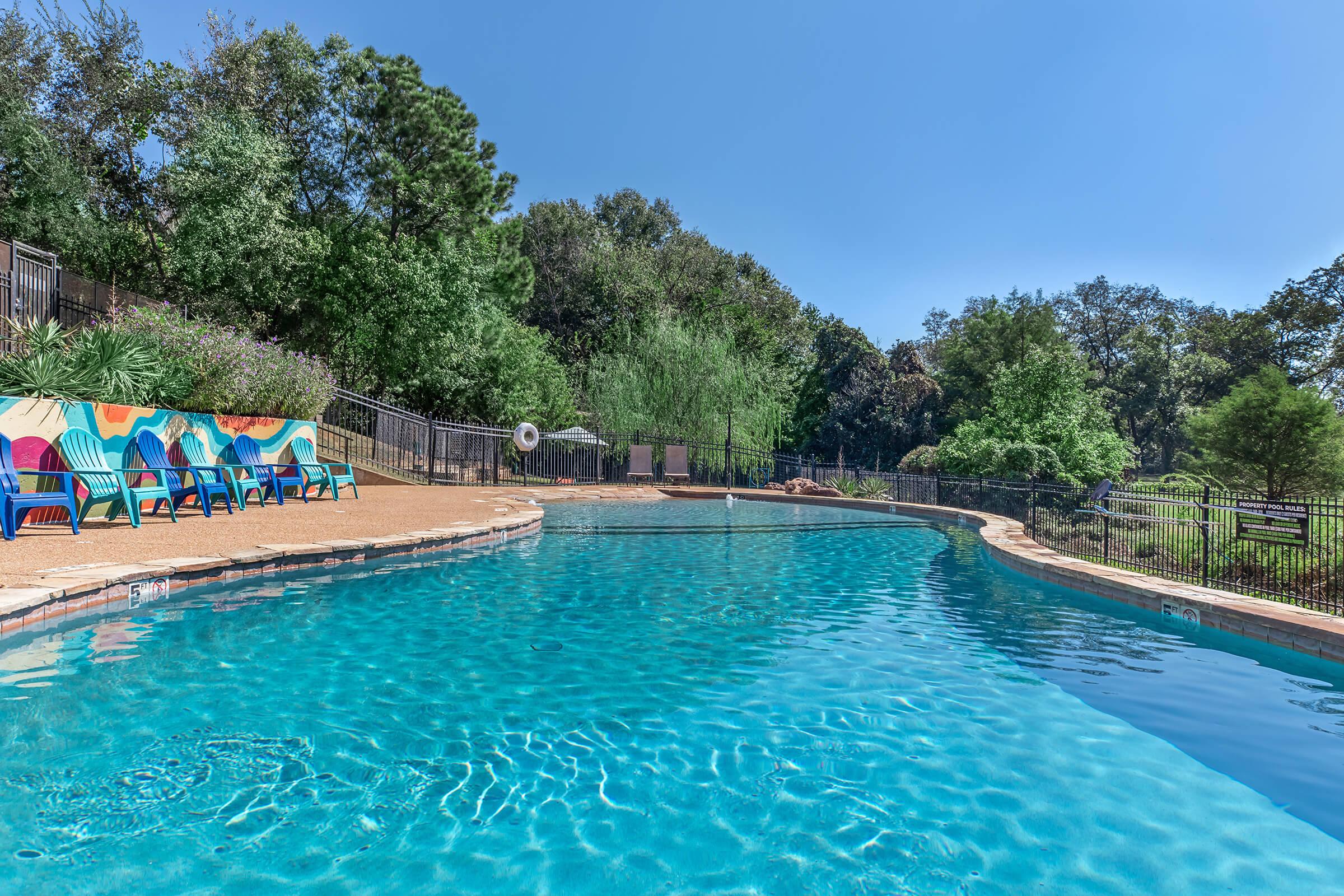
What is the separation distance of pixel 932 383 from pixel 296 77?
88.2 ft

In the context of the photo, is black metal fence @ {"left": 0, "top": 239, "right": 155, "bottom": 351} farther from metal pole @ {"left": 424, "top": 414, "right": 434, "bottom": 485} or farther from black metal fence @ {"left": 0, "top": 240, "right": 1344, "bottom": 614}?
metal pole @ {"left": 424, "top": 414, "right": 434, "bottom": 485}

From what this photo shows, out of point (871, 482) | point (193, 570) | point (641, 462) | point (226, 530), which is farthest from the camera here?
point (641, 462)

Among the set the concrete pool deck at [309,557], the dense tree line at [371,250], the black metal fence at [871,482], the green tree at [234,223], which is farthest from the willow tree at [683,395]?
the concrete pool deck at [309,557]

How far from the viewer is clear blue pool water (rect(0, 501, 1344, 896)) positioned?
230cm

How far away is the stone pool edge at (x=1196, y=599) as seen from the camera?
4.89 metres

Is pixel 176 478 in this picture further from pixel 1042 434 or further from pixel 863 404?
pixel 863 404

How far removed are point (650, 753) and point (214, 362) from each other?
35.8 ft

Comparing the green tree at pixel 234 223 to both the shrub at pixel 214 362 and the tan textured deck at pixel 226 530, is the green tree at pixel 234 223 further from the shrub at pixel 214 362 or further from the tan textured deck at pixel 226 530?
the tan textured deck at pixel 226 530

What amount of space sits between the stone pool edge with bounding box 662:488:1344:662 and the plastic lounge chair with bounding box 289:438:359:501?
1072 cm

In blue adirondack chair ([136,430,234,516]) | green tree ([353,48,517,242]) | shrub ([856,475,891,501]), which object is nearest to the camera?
blue adirondack chair ([136,430,234,516])

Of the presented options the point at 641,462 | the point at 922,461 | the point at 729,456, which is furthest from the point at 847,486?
the point at 922,461

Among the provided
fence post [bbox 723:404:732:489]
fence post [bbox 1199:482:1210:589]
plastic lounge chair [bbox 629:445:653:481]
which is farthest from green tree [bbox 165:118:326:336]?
fence post [bbox 1199:482:1210:589]

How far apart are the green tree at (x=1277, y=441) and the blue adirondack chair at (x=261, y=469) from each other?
2453cm

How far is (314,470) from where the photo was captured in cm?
1209
